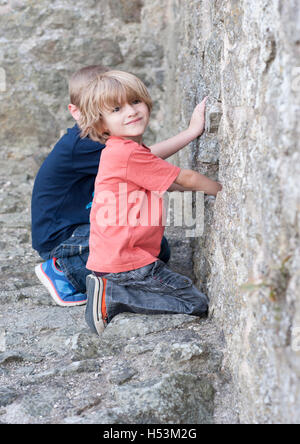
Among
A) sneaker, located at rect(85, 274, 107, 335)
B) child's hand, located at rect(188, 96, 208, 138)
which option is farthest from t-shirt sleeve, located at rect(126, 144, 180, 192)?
sneaker, located at rect(85, 274, 107, 335)

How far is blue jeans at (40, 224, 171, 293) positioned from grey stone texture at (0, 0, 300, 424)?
0.42ft

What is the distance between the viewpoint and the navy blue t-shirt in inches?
98.9

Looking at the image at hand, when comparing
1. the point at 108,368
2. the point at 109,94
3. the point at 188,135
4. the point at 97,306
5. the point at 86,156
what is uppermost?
the point at 109,94

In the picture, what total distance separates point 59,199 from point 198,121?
80cm

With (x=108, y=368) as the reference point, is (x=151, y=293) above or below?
above

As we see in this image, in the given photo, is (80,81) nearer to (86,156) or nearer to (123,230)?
(86,156)

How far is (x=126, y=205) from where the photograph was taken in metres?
2.05

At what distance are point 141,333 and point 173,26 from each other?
7.23 ft

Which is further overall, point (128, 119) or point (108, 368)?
point (128, 119)

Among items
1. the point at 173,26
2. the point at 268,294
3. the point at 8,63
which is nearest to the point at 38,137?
the point at 8,63

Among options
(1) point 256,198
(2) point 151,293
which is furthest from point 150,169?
(1) point 256,198

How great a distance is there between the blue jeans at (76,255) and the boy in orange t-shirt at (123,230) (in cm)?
36

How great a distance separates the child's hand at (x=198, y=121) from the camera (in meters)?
2.13
